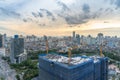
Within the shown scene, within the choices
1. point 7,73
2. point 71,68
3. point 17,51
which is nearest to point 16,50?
point 17,51

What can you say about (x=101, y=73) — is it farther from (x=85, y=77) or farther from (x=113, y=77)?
(x=113, y=77)

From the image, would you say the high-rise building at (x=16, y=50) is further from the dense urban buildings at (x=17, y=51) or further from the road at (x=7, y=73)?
the road at (x=7, y=73)

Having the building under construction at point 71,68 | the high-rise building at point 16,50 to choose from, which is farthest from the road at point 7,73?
the building under construction at point 71,68

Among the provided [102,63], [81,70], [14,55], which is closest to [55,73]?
[81,70]

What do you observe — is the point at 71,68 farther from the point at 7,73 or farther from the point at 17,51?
the point at 17,51

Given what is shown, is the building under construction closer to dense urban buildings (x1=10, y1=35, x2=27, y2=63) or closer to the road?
the road
